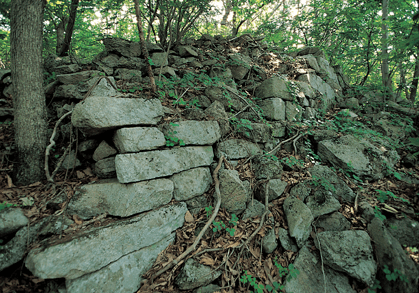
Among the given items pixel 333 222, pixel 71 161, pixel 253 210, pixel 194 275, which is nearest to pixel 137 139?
pixel 71 161

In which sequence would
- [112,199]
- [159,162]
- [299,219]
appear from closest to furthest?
[112,199], [159,162], [299,219]

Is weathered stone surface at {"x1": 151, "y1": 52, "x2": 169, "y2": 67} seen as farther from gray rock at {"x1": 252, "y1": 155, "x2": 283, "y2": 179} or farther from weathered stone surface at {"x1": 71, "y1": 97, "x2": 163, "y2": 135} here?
gray rock at {"x1": 252, "y1": 155, "x2": 283, "y2": 179}

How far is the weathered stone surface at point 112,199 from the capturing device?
2.52 meters

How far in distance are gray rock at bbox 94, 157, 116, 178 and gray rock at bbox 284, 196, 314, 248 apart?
2946mm

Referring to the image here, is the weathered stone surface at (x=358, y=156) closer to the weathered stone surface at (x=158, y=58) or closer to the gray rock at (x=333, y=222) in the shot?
the gray rock at (x=333, y=222)

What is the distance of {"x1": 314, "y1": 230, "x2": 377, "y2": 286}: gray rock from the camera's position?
97.9 inches

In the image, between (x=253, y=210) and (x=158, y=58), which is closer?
(x=253, y=210)

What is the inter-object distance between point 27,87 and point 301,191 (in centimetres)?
494

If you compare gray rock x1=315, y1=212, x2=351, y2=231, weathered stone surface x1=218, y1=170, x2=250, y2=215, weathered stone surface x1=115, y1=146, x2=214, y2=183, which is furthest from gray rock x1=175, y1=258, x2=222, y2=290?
gray rock x1=315, y1=212, x2=351, y2=231

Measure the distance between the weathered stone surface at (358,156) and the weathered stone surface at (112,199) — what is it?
3717 mm

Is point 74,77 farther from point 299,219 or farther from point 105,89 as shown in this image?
point 299,219

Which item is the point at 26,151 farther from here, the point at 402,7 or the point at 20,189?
the point at 402,7

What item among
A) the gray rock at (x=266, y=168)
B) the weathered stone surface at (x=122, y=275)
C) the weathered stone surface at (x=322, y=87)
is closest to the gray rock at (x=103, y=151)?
the weathered stone surface at (x=122, y=275)

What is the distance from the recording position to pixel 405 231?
279 cm
